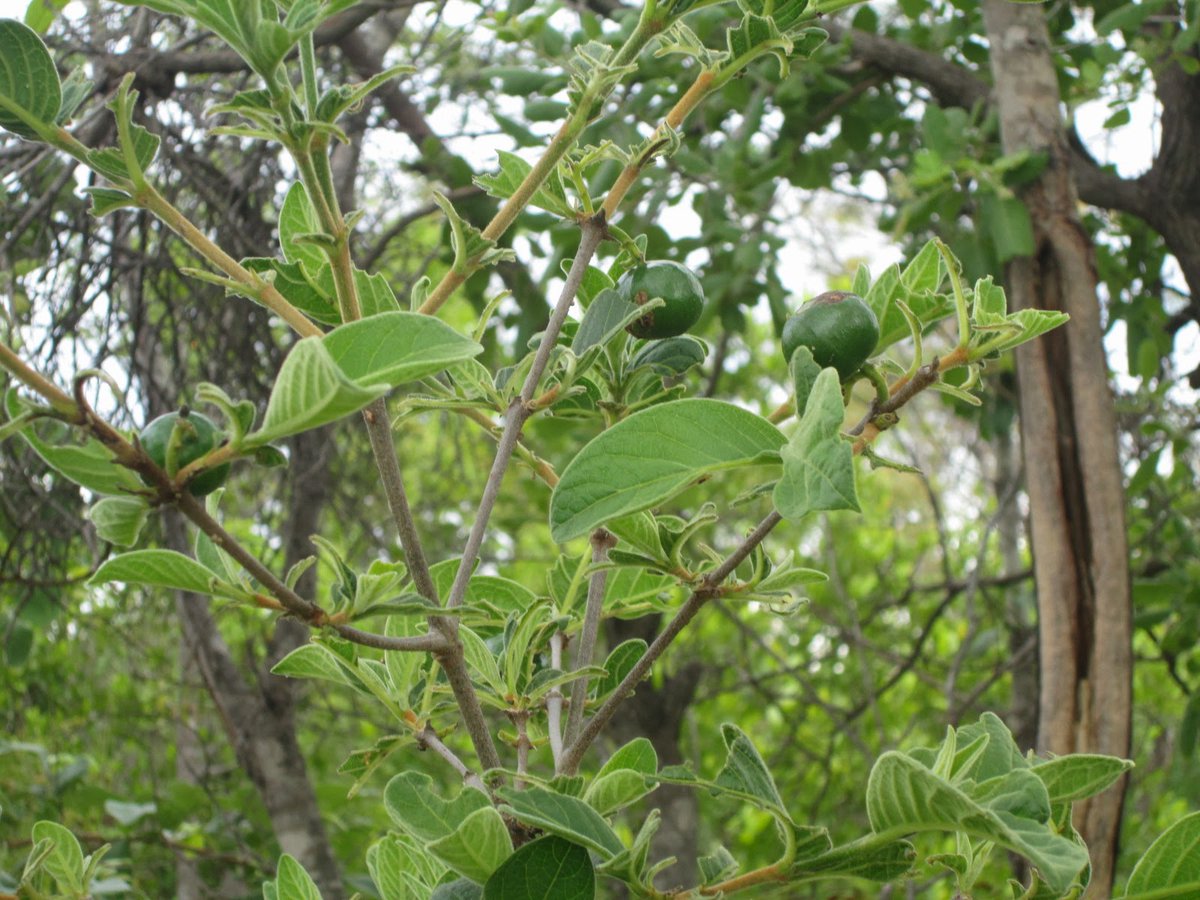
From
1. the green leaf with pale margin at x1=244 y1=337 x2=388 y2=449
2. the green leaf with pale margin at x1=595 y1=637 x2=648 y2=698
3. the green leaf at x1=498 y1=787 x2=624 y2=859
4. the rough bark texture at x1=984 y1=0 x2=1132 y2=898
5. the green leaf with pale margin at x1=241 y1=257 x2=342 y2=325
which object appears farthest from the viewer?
the rough bark texture at x1=984 y1=0 x2=1132 y2=898

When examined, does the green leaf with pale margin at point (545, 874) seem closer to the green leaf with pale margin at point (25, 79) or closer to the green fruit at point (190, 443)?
the green fruit at point (190, 443)

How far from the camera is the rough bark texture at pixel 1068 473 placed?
1.56 meters

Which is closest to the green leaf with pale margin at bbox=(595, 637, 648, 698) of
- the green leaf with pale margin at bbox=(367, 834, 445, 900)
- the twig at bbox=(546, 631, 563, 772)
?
the twig at bbox=(546, 631, 563, 772)

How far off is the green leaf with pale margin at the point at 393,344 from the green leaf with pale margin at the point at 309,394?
36 millimetres

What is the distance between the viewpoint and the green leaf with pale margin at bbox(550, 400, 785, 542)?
22.1 inches

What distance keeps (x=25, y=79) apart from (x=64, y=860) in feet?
1.54

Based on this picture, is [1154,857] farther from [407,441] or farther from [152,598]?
[407,441]

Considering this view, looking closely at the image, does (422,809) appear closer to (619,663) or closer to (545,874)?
(545,874)

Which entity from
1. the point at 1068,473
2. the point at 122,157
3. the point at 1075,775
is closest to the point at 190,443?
the point at 122,157

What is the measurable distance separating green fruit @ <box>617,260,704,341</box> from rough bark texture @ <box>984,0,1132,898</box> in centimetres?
103

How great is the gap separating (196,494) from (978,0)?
2.02 meters

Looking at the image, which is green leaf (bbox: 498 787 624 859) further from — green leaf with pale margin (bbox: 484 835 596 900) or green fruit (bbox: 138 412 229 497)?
green fruit (bbox: 138 412 229 497)

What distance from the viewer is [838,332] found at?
67 centimetres

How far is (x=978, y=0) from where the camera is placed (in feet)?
7.12
